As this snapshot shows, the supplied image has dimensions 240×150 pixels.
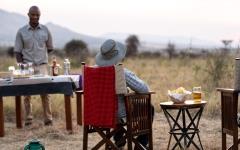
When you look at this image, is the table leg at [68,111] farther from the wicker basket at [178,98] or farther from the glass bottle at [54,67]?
the wicker basket at [178,98]

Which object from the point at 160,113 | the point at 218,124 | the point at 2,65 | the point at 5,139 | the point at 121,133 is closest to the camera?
the point at 121,133

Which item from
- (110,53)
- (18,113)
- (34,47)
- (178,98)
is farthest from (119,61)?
(18,113)

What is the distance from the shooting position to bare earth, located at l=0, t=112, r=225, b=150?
8.14 m

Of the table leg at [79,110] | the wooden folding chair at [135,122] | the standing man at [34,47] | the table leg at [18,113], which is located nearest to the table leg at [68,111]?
the table leg at [79,110]

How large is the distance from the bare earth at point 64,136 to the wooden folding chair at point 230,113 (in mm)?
1002

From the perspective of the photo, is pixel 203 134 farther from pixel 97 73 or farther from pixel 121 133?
pixel 97 73

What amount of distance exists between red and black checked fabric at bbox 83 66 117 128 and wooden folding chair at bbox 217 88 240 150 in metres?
1.23

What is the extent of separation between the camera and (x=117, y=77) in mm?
6652

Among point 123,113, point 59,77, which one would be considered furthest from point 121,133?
point 59,77

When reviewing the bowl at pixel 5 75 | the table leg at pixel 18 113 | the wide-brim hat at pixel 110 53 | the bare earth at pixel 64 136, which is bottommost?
the bare earth at pixel 64 136

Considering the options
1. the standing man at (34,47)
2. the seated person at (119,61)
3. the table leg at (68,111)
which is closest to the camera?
the seated person at (119,61)

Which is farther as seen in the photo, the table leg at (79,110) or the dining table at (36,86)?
the table leg at (79,110)

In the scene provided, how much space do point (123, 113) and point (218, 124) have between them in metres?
3.19

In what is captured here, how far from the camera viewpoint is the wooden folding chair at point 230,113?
6.63 m
